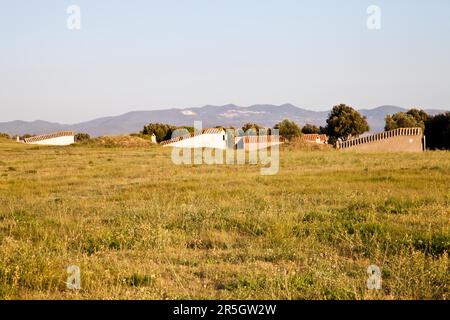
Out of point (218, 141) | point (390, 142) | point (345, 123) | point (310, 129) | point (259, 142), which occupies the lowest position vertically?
point (390, 142)

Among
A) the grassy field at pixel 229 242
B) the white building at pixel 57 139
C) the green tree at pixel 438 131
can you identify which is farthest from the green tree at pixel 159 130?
the grassy field at pixel 229 242

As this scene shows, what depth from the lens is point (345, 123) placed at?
87.1 metres

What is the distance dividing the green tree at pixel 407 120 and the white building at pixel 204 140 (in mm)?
35596

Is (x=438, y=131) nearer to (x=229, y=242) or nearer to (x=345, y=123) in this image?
(x=345, y=123)

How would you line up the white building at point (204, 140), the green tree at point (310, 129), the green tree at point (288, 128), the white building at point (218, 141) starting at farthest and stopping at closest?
the green tree at point (310, 129) → the green tree at point (288, 128) → the white building at point (204, 140) → the white building at point (218, 141)

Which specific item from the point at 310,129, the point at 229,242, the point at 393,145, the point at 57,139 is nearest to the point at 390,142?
the point at 393,145

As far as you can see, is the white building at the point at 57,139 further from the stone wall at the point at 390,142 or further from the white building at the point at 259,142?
the stone wall at the point at 390,142

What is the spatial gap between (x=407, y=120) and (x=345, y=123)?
12.8 metres

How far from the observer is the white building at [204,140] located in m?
63.3

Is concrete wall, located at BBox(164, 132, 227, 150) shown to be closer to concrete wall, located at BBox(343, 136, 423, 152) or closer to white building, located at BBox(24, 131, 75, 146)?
concrete wall, located at BBox(343, 136, 423, 152)

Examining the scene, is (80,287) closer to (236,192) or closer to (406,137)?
(236,192)
